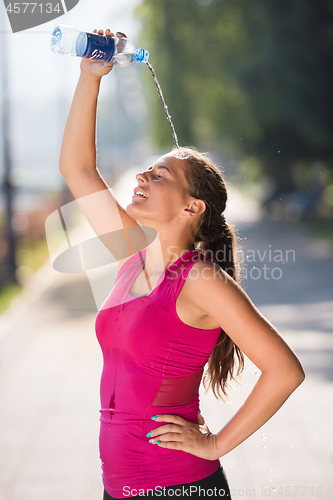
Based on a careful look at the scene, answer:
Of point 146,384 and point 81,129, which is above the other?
point 81,129

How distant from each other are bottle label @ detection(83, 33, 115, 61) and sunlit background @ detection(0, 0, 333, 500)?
0.21m

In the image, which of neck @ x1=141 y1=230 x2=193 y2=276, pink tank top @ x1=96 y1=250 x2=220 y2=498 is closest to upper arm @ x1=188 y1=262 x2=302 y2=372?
pink tank top @ x1=96 y1=250 x2=220 y2=498

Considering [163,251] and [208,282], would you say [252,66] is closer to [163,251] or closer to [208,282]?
[163,251]

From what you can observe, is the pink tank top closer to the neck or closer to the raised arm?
the neck

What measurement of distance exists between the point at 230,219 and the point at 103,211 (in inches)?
41.6

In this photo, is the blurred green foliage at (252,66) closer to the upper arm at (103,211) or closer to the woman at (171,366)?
the upper arm at (103,211)

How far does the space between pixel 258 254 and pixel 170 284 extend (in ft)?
32.8

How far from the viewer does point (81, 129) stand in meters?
2.22

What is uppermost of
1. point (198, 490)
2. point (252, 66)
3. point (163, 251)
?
point (163, 251)

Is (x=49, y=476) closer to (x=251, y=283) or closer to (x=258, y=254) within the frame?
(x=251, y=283)

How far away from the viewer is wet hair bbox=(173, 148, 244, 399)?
2092 millimetres

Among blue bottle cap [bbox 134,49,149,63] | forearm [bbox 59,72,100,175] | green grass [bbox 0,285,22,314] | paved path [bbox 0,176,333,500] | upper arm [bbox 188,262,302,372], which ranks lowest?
green grass [bbox 0,285,22,314]

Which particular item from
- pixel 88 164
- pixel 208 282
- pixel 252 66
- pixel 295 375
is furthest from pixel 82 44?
pixel 252 66

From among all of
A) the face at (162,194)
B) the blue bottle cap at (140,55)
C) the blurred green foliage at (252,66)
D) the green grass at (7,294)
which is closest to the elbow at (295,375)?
the face at (162,194)
